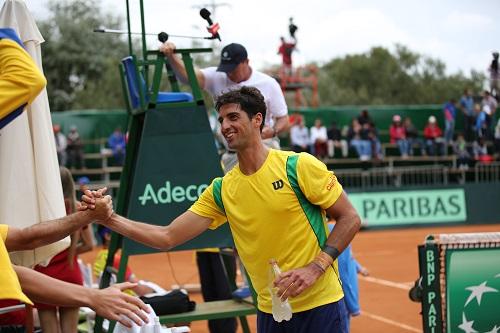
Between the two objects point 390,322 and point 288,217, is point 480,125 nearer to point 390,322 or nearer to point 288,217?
point 390,322

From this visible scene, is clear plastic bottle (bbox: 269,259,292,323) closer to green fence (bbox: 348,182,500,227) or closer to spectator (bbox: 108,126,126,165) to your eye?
green fence (bbox: 348,182,500,227)

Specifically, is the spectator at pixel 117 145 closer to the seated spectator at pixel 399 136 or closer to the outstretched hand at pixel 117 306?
the seated spectator at pixel 399 136

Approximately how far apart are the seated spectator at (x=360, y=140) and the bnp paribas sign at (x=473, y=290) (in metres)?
24.8

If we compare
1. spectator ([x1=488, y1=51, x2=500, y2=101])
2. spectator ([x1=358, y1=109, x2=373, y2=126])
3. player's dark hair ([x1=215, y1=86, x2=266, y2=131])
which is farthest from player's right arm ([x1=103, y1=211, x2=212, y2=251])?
spectator ([x1=358, y1=109, x2=373, y2=126])

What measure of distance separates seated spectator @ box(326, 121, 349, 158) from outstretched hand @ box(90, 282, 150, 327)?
28.4m

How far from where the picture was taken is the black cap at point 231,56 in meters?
8.41

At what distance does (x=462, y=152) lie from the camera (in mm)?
32125

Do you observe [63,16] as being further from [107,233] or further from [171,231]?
[171,231]

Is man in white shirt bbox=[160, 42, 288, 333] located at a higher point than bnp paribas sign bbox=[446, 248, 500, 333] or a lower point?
higher

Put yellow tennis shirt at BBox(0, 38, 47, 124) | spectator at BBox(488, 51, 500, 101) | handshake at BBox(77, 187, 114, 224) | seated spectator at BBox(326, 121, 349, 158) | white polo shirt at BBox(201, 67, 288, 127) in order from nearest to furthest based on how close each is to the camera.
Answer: yellow tennis shirt at BBox(0, 38, 47, 124), handshake at BBox(77, 187, 114, 224), white polo shirt at BBox(201, 67, 288, 127), spectator at BBox(488, 51, 500, 101), seated spectator at BBox(326, 121, 349, 158)

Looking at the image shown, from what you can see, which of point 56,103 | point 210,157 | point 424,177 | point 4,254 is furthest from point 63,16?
point 4,254

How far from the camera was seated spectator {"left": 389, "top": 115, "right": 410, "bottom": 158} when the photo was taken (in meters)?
33.2

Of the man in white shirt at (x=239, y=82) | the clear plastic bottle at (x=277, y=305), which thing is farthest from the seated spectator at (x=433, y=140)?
the clear plastic bottle at (x=277, y=305)

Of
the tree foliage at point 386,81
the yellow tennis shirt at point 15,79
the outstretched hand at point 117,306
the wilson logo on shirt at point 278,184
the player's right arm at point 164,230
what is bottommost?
the tree foliage at point 386,81
